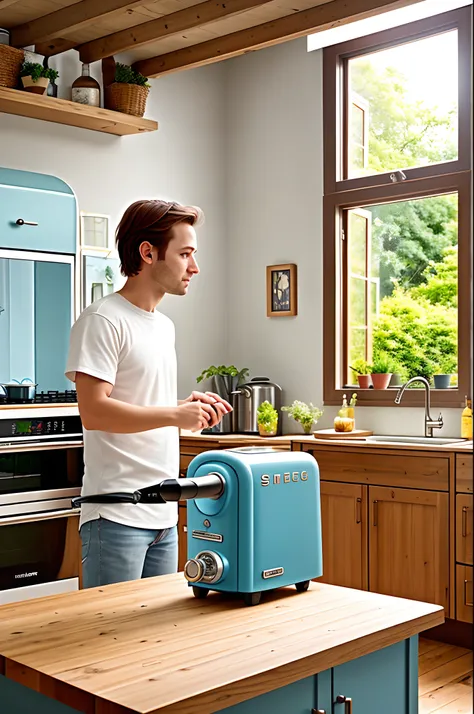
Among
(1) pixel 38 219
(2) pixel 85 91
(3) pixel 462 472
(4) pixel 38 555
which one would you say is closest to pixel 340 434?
(3) pixel 462 472

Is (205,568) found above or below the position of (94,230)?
below

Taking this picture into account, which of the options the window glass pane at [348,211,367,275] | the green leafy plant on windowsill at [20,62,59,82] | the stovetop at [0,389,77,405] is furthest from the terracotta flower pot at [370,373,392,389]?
the green leafy plant on windowsill at [20,62,59,82]

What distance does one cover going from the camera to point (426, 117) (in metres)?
4.74

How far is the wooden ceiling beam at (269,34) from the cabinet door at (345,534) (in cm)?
229

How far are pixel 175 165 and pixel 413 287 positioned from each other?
1.72m

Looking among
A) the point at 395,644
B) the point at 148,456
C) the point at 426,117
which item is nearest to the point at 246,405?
the point at 426,117

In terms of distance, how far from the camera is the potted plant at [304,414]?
4.94 meters

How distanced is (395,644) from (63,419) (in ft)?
9.90

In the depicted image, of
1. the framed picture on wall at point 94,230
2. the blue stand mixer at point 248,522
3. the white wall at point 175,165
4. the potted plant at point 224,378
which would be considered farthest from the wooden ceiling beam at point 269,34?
the blue stand mixer at point 248,522

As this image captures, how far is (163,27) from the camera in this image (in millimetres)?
4453

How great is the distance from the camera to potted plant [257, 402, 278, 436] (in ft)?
16.2

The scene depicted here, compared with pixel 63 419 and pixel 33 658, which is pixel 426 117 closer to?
pixel 63 419

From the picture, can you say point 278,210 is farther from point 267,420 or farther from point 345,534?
point 345,534

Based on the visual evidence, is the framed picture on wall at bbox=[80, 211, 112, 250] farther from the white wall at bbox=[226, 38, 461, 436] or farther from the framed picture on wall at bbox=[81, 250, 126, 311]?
the white wall at bbox=[226, 38, 461, 436]
